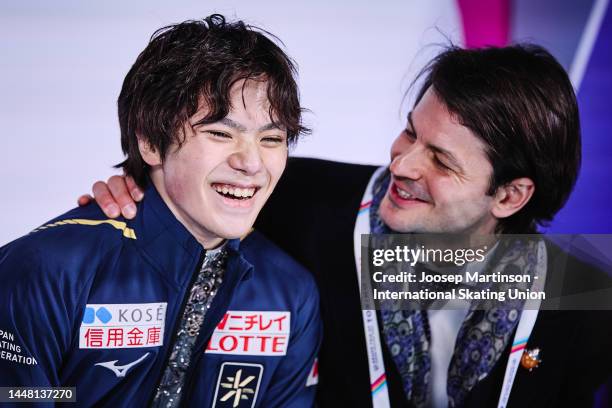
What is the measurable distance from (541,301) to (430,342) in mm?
311

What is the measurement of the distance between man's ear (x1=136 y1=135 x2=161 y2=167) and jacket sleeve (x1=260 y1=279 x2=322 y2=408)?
48 centimetres

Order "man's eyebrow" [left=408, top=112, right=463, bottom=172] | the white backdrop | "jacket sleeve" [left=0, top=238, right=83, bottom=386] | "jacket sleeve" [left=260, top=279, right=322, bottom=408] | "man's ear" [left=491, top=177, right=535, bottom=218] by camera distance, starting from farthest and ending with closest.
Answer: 1. the white backdrop
2. "man's ear" [left=491, top=177, right=535, bottom=218]
3. "man's eyebrow" [left=408, top=112, right=463, bottom=172]
4. "jacket sleeve" [left=260, top=279, right=322, bottom=408]
5. "jacket sleeve" [left=0, top=238, right=83, bottom=386]

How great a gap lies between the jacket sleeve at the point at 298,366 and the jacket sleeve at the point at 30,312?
1.74 ft

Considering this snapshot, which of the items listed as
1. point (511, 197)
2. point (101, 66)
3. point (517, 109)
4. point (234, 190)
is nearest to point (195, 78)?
point (234, 190)

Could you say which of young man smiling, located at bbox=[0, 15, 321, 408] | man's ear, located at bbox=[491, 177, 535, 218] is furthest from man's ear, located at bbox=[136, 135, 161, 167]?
man's ear, located at bbox=[491, 177, 535, 218]

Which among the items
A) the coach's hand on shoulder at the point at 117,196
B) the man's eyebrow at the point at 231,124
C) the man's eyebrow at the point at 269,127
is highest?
the man's eyebrow at the point at 231,124

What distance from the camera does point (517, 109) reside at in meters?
1.78

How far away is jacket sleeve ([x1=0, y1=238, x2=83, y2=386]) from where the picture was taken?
136 centimetres

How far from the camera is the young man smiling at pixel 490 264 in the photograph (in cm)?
178

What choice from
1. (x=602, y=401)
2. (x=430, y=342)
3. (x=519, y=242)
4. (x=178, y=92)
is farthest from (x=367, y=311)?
(x=602, y=401)

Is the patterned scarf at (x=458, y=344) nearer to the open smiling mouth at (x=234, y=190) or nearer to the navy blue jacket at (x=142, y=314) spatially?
the navy blue jacket at (x=142, y=314)

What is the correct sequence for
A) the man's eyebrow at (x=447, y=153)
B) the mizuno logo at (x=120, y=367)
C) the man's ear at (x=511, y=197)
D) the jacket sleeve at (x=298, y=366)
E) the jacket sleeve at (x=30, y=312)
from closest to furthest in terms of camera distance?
1. the jacket sleeve at (x=30, y=312)
2. the mizuno logo at (x=120, y=367)
3. the jacket sleeve at (x=298, y=366)
4. the man's eyebrow at (x=447, y=153)
5. the man's ear at (x=511, y=197)

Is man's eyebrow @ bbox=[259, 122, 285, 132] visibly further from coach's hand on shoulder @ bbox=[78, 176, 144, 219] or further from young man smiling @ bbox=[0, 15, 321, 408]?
coach's hand on shoulder @ bbox=[78, 176, 144, 219]

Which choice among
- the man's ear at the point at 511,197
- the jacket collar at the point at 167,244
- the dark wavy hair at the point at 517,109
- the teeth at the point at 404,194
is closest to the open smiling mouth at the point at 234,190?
the jacket collar at the point at 167,244
